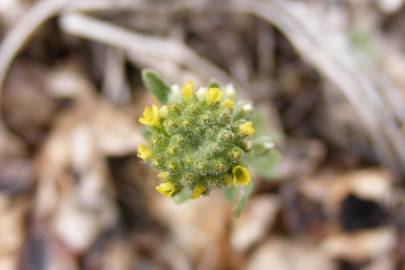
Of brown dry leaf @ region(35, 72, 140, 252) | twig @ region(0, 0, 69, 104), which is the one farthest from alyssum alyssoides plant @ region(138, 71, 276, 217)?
twig @ region(0, 0, 69, 104)

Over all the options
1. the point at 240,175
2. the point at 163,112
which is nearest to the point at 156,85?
the point at 163,112

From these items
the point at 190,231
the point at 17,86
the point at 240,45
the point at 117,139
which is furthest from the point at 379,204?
the point at 17,86

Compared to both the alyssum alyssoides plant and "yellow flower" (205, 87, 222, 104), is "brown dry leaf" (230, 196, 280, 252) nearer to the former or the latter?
the alyssum alyssoides plant

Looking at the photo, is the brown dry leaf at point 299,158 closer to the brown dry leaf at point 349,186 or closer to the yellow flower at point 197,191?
the brown dry leaf at point 349,186

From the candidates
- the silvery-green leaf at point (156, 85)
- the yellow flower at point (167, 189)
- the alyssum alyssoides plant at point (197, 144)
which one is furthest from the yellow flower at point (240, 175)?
the silvery-green leaf at point (156, 85)

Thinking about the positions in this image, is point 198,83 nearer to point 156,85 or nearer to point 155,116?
point 156,85

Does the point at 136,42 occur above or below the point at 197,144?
above
